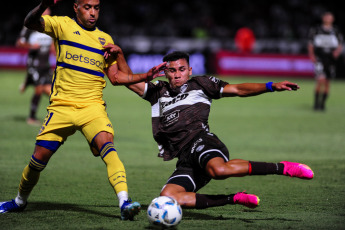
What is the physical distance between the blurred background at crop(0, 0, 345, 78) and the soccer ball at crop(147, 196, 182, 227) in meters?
21.7

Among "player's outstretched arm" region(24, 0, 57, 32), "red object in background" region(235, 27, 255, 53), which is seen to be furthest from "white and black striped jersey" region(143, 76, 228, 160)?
"red object in background" region(235, 27, 255, 53)

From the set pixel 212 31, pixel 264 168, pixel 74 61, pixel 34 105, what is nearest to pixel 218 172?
pixel 264 168

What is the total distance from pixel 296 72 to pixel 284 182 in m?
20.4

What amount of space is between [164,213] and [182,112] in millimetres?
1424

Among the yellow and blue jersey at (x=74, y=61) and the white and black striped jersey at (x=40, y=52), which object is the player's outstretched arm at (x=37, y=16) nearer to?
the yellow and blue jersey at (x=74, y=61)

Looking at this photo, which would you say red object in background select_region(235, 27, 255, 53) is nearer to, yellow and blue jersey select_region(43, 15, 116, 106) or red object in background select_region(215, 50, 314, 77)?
red object in background select_region(215, 50, 314, 77)

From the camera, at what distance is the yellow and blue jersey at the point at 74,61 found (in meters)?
6.41

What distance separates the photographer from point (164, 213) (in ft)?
18.6

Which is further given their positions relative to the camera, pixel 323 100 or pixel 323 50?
pixel 323 50

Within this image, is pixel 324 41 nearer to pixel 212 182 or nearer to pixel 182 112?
pixel 212 182

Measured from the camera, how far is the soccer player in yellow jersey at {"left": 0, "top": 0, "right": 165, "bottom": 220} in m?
6.27

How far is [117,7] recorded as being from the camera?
34281mm

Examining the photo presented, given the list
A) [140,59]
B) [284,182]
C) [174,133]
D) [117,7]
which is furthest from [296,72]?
[174,133]

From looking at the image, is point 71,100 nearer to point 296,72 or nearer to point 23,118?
point 23,118
